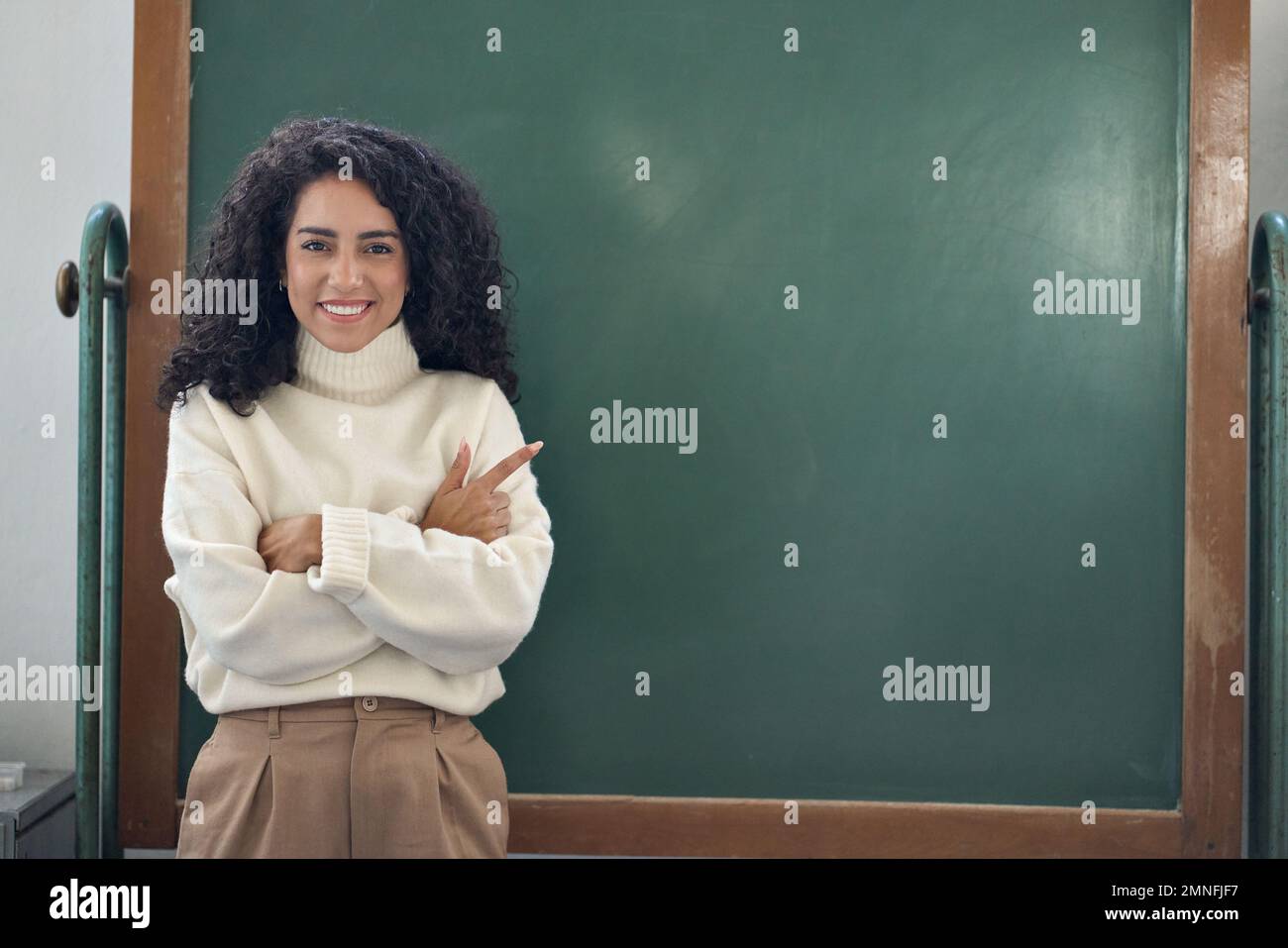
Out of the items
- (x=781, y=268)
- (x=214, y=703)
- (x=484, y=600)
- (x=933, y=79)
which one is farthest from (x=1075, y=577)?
(x=214, y=703)

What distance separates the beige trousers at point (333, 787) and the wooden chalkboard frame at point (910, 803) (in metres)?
0.49

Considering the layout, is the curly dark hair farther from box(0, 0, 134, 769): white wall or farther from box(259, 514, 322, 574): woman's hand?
box(0, 0, 134, 769): white wall

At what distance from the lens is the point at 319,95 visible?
6.75 feet

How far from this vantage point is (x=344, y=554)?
1449 mm

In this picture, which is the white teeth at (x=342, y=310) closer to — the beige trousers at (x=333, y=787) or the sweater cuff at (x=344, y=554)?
the sweater cuff at (x=344, y=554)

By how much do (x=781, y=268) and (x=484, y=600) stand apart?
2.97ft

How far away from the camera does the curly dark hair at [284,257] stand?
1.66 meters

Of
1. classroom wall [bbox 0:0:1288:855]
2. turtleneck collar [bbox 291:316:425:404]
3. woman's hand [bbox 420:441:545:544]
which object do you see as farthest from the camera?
classroom wall [bbox 0:0:1288:855]

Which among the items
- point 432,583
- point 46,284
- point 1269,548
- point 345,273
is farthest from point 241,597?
point 1269,548

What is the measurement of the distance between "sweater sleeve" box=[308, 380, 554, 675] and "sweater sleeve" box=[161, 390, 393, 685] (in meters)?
0.05

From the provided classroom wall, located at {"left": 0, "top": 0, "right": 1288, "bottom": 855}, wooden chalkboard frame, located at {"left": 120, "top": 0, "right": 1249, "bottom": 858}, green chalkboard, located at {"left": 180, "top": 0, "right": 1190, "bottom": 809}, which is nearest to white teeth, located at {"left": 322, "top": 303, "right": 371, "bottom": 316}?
green chalkboard, located at {"left": 180, "top": 0, "right": 1190, "bottom": 809}

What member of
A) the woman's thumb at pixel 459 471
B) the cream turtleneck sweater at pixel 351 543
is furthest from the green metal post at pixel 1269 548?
the woman's thumb at pixel 459 471

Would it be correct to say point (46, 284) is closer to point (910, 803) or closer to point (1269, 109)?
point (910, 803)

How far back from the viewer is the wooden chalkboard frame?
1.95 metres
